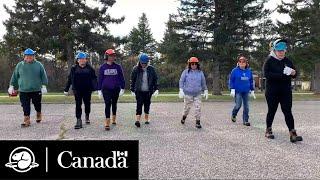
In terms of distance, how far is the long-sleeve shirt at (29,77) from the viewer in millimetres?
11531

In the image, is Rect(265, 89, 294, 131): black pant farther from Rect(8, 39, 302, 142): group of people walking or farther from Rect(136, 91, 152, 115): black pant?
Rect(136, 91, 152, 115): black pant

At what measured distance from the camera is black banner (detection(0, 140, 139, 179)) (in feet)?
15.9

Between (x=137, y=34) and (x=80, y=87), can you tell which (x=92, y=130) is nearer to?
(x=80, y=87)

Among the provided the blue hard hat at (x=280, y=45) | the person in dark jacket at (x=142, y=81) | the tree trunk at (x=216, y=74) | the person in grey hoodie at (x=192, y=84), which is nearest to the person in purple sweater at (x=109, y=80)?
the person in dark jacket at (x=142, y=81)

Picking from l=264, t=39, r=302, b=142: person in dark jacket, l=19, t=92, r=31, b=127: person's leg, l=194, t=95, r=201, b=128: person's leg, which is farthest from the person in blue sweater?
l=19, t=92, r=31, b=127: person's leg

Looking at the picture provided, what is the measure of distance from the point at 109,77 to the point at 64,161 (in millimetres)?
6205

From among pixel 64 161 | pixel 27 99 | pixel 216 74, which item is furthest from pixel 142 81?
pixel 216 74

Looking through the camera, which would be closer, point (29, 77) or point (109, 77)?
point (109, 77)

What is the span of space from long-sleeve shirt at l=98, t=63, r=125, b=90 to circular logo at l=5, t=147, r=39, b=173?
603 cm

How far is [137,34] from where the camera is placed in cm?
8306

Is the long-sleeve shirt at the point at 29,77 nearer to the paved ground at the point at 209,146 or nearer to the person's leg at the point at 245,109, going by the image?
the paved ground at the point at 209,146

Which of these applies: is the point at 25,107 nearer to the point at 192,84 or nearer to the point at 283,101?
the point at 192,84

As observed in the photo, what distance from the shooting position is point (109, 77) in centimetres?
Result: 1096

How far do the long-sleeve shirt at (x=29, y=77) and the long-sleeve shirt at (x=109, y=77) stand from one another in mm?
1812
